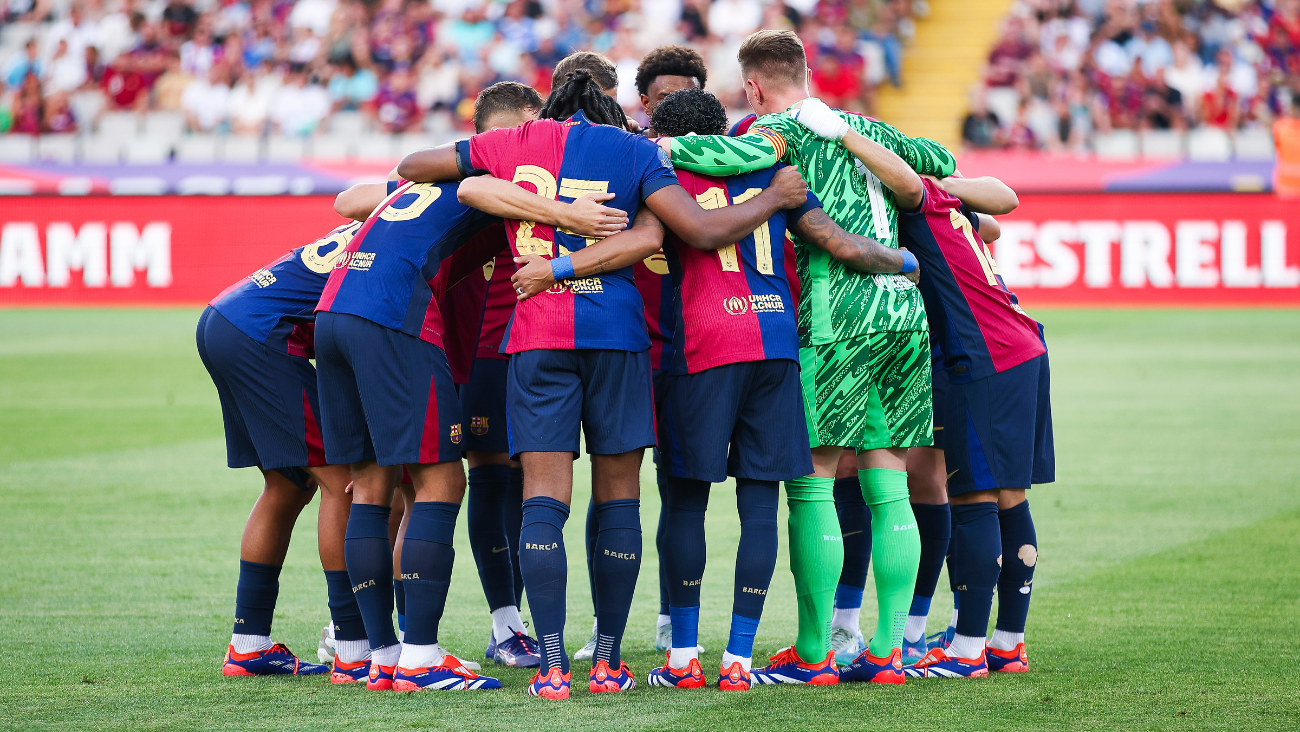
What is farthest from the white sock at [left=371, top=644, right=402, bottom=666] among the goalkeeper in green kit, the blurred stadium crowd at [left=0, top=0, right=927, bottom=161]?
the blurred stadium crowd at [left=0, top=0, right=927, bottom=161]

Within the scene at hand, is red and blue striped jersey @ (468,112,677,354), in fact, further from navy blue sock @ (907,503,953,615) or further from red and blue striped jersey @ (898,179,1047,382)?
navy blue sock @ (907,503,953,615)

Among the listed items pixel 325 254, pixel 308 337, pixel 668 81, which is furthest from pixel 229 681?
pixel 668 81

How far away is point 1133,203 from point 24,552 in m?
17.1

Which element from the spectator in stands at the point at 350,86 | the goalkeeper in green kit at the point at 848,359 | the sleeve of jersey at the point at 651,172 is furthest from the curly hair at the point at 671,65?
the spectator in stands at the point at 350,86

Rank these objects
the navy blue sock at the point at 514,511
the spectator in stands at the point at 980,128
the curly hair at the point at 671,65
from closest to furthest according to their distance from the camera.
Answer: the navy blue sock at the point at 514,511, the curly hair at the point at 671,65, the spectator in stands at the point at 980,128

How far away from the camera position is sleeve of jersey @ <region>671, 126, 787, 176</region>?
4836 mm

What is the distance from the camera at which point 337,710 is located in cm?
449

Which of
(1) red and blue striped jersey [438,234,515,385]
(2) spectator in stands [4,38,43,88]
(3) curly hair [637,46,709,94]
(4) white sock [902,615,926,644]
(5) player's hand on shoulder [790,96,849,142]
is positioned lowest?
(4) white sock [902,615,926,644]

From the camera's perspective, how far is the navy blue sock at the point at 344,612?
5.03 m

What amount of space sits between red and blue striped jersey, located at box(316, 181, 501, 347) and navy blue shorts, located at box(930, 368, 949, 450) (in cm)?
187

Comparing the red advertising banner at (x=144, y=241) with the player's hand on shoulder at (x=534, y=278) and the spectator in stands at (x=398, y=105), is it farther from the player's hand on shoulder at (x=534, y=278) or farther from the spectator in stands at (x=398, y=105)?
the player's hand on shoulder at (x=534, y=278)

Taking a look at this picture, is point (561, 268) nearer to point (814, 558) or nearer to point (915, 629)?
point (814, 558)

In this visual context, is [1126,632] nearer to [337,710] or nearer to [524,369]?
[524,369]

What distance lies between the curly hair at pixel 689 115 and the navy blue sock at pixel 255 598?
2.26m
